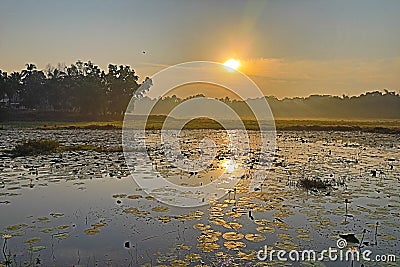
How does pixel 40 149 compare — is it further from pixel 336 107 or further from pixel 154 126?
pixel 336 107

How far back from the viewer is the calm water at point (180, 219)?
711cm

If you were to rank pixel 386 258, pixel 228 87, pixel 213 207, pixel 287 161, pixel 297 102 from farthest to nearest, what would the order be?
pixel 297 102 → pixel 228 87 → pixel 287 161 → pixel 213 207 → pixel 386 258

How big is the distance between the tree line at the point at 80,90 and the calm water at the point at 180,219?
56.3m

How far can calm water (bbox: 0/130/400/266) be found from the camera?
711cm

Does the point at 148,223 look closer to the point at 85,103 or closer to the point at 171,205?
the point at 171,205

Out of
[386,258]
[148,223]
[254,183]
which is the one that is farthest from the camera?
[254,183]

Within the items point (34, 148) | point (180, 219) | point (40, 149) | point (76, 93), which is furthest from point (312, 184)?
point (76, 93)

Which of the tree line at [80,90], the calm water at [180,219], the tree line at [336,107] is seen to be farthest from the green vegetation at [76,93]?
the tree line at [336,107]

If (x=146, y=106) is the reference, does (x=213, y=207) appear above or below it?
below

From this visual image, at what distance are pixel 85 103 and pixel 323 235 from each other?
6766cm

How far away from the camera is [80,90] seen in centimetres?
6931

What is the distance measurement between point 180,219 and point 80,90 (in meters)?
64.7

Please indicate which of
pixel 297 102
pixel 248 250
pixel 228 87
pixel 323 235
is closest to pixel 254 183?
pixel 323 235

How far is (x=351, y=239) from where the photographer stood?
25.4 ft
